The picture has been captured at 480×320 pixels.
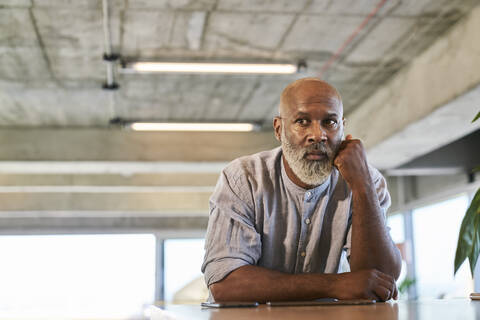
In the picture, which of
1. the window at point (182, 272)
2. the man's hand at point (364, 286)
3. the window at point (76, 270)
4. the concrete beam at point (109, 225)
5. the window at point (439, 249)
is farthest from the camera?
the window at point (182, 272)

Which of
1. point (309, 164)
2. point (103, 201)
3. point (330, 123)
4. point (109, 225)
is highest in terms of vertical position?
point (103, 201)

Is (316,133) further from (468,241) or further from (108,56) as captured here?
(108,56)

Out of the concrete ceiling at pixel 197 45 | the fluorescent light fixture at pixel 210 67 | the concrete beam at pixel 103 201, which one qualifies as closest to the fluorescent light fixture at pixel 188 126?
the concrete ceiling at pixel 197 45

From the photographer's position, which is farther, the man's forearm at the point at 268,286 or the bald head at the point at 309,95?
the bald head at the point at 309,95

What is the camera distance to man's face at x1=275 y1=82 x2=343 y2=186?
6.07 feet

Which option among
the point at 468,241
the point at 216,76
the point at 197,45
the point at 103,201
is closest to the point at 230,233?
the point at 468,241

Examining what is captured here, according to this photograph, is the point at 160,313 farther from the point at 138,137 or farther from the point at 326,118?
the point at 138,137

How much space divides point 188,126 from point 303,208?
6.52 m

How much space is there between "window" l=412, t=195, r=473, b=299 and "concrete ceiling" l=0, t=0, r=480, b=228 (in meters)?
1.68

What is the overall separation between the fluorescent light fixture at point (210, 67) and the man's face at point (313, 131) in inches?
154

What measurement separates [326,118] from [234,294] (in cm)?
56

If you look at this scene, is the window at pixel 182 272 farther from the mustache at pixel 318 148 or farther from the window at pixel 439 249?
the mustache at pixel 318 148

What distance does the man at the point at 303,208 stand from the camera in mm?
1780

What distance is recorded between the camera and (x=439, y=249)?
9930 mm
